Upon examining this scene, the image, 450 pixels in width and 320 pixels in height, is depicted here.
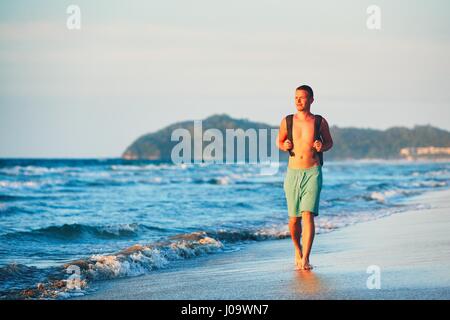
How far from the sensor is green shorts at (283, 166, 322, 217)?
7.20m

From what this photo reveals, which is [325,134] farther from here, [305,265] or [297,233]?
[305,265]

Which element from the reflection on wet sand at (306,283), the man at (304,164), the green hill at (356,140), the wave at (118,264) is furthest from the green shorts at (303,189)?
the green hill at (356,140)

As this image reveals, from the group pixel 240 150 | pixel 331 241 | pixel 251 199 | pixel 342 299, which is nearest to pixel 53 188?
pixel 251 199

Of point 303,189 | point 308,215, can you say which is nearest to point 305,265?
point 308,215

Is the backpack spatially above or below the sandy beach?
above

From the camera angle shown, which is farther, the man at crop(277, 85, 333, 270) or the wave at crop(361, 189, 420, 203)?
the wave at crop(361, 189, 420, 203)

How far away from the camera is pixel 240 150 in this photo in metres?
66.6

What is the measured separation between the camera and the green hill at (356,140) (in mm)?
50375

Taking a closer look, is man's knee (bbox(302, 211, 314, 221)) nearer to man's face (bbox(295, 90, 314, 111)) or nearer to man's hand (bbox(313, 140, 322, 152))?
man's hand (bbox(313, 140, 322, 152))

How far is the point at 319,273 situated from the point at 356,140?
5183 cm

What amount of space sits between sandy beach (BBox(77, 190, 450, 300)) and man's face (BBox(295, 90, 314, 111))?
5.07 feet

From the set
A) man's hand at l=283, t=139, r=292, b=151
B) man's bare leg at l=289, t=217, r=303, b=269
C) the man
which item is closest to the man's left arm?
the man

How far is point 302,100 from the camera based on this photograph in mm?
7160
